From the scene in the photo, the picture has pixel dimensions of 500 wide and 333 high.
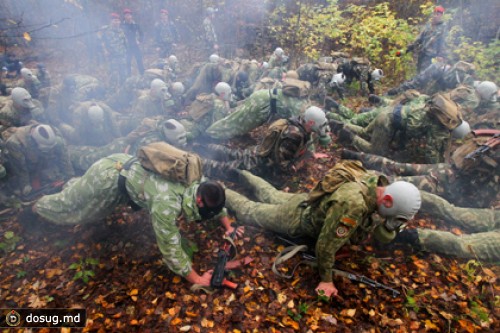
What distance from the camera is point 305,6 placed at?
49.9ft

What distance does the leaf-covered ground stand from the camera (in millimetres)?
3393

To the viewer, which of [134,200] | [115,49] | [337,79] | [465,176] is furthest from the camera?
[115,49]

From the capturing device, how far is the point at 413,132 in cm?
614

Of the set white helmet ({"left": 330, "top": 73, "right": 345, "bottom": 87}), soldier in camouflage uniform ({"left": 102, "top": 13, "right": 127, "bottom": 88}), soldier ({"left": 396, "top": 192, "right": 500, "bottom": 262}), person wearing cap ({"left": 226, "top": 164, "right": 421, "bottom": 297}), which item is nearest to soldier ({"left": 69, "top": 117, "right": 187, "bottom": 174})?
person wearing cap ({"left": 226, "top": 164, "right": 421, "bottom": 297})

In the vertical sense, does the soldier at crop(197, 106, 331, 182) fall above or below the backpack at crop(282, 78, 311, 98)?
below

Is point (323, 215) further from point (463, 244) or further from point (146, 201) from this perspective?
point (146, 201)

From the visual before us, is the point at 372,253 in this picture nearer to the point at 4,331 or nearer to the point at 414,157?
the point at 414,157

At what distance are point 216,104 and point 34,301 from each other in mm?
5301

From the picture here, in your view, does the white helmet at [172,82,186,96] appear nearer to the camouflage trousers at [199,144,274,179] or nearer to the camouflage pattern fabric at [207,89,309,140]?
the camouflage pattern fabric at [207,89,309,140]

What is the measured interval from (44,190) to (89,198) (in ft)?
7.84

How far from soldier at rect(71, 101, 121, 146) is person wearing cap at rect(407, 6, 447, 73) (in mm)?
10477

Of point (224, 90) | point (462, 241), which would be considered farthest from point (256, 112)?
point (462, 241)

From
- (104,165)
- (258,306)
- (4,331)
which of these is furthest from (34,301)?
(258,306)

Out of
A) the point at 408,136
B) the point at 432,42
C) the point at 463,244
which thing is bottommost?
the point at 463,244
